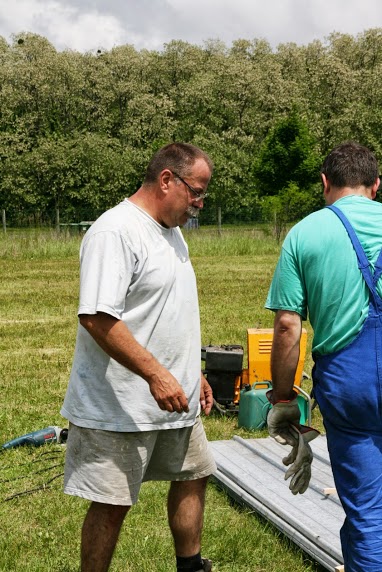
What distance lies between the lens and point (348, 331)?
125 inches

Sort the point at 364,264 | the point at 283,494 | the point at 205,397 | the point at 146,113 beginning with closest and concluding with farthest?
1. the point at 364,264
2. the point at 205,397
3. the point at 283,494
4. the point at 146,113

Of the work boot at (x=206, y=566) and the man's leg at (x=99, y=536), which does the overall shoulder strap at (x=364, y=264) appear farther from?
the work boot at (x=206, y=566)

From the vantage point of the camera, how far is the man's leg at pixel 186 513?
12.6 ft

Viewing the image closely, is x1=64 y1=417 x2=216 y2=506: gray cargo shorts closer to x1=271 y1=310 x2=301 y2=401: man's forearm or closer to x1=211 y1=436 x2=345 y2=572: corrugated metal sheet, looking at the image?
x1=271 y1=310 x2=301 y2=401: man's forearm

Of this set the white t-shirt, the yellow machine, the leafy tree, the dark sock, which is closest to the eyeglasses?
the white t-shirt

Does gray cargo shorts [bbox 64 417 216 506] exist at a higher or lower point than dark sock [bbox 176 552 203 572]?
higher

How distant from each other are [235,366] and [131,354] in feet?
13.1

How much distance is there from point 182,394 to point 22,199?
47.0 m

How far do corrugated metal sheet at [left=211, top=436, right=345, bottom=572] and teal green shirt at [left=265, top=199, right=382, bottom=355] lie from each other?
1234 millimetres

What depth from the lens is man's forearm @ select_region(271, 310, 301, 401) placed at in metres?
3.30

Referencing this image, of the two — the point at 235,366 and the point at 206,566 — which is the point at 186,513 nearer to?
the point at 206,566

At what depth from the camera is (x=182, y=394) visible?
332 centimetres

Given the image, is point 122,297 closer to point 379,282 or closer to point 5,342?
point 379,282

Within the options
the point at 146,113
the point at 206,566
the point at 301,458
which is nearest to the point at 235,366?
the point at 206,566
